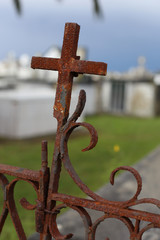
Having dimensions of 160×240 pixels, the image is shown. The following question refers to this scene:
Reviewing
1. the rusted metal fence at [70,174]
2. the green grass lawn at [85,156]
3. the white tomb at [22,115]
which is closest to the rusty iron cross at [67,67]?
the rusted metal fence at [70,174]

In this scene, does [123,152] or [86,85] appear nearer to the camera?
[123,152]

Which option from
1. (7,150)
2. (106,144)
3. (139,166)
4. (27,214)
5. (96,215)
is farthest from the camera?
(106,144)

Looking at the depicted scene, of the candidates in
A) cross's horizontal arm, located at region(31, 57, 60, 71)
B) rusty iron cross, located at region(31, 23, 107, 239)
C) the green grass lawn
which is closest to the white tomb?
the green grass lawn

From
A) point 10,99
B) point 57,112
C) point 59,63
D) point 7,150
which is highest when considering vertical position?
point 59,63

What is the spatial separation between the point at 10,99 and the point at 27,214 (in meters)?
6.36

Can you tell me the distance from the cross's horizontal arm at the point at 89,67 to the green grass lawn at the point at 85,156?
2.77 meters

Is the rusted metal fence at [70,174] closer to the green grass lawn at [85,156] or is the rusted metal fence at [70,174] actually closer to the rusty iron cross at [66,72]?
the rusty iron cross at [66,72]

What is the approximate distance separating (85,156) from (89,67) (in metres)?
6.53

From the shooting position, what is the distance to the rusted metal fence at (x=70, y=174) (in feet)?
4.45

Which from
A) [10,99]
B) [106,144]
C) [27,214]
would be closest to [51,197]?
[27,214]

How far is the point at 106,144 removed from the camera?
31.6ft

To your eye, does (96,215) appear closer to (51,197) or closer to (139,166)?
(51,197)

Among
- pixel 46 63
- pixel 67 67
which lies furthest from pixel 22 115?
pixel 67 67

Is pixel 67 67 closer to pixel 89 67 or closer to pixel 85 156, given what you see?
pixel 89 67
